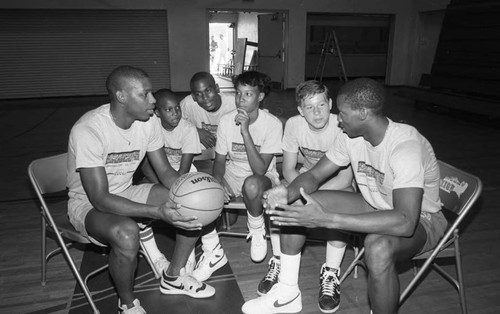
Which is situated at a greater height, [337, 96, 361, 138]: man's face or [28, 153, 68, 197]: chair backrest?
[337, 96, 361, 138]: man's face

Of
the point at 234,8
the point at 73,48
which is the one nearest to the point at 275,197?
the point at 234,8

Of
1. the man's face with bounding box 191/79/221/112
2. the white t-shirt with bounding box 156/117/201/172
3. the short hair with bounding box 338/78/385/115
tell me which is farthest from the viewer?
the man's face with bounding box 191/79/221/112

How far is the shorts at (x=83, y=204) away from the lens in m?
2.41

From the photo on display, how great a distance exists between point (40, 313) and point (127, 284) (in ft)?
2.33

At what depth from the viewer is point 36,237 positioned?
11.7 feet

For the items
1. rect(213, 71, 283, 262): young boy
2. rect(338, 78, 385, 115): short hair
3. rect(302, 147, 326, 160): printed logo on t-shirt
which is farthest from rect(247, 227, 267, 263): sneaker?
rect(338, 78, 385, 115): short hair

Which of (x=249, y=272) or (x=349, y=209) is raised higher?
(x=349, y=209)

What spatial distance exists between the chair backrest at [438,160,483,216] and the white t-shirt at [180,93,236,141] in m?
2.16

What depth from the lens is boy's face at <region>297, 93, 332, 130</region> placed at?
2752 millimetres

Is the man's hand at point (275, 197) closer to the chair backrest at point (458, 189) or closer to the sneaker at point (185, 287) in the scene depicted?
the sneaker at point (185, 287)

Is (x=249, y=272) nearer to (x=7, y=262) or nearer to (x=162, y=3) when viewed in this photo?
(x=7, y=262)

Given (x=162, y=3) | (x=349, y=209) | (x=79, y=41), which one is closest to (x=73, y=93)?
(x=79, y=41)

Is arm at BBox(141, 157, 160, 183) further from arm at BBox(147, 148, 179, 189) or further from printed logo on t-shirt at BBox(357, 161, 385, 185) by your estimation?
printed logo on t-shirt at BBox(357, 161, 385, 185)

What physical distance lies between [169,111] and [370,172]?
1.78 m
